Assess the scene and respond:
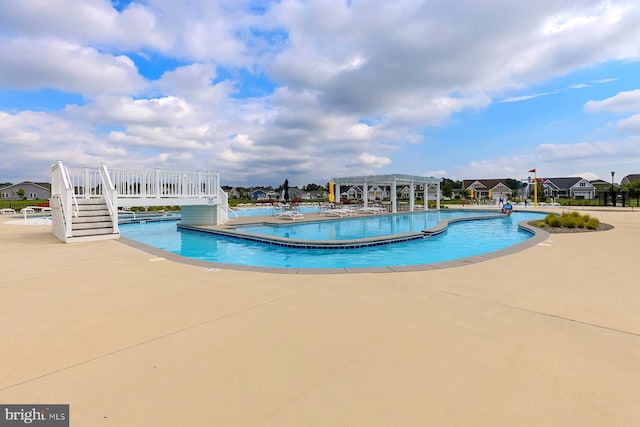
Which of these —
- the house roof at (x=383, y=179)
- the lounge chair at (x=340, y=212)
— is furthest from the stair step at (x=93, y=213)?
the house roof at (x=383, y=179)

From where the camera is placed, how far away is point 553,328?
2760mm

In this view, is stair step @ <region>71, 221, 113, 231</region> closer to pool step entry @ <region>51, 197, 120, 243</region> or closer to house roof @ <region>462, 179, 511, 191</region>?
pool step entry @ <region>51, 197, 120, 243</region>

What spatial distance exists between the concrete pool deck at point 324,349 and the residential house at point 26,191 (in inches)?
2823

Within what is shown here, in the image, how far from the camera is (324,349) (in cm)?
234

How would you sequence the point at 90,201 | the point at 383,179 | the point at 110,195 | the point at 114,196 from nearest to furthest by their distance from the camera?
the point at 114,196 < the point at 110,195 < the point at 90,201 < the point at 383,179

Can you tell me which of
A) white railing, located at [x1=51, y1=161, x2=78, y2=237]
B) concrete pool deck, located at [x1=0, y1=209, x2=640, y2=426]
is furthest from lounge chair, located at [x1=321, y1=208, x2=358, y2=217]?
concrete pool deck, located at [x1=0, y1=209, x2=640, y2=426]

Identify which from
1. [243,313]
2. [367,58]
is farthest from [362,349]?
[367,58]

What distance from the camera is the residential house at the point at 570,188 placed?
5303 cm

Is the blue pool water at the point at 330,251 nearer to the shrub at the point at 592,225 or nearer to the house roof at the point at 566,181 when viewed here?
the shrub at the point at 592,225

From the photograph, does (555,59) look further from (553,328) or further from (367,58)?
(553,328)

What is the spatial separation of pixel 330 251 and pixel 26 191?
74.0m

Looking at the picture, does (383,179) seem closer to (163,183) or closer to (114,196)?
(163,183)

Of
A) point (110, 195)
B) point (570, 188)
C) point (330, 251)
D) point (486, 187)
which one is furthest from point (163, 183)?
point (486, 187)

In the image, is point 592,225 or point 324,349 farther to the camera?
point 592,225
